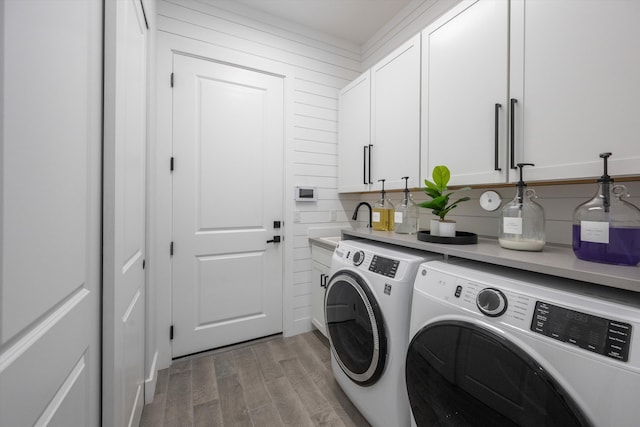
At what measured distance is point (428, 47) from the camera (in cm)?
154

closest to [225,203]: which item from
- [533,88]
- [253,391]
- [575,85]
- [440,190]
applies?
[253,391]

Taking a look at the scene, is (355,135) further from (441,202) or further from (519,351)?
(519,351)

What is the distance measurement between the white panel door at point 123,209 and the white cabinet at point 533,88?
151cm

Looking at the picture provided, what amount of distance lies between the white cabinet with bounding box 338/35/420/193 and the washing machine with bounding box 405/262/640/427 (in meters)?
0.93

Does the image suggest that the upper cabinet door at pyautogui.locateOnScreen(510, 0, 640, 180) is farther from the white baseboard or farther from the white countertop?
the white baseboard

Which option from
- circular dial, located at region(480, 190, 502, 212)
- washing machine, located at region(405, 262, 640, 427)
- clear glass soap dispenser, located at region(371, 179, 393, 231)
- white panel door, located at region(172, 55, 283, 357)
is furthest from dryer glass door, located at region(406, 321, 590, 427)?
white panel door, located at region(172, 55, 283, 357)

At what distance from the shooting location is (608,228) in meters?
0.84

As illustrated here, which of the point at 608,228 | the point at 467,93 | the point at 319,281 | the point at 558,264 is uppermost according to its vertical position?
the point at 467,93

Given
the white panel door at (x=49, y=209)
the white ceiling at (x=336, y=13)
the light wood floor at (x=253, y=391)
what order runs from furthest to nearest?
→ the white ceiling at (x=336, y=13) < the light wood floor at (x=253, y=391) < the white panel door at (x=49, y=209)

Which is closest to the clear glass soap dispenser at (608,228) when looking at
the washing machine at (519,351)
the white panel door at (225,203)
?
the washing machine at (519,351)

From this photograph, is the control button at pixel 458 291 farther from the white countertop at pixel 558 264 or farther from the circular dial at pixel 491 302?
the white countertop at pixel 558 264

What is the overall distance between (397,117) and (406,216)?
69 centimetres

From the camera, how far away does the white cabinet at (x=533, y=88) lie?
87cm

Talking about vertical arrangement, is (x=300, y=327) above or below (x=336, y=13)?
below
